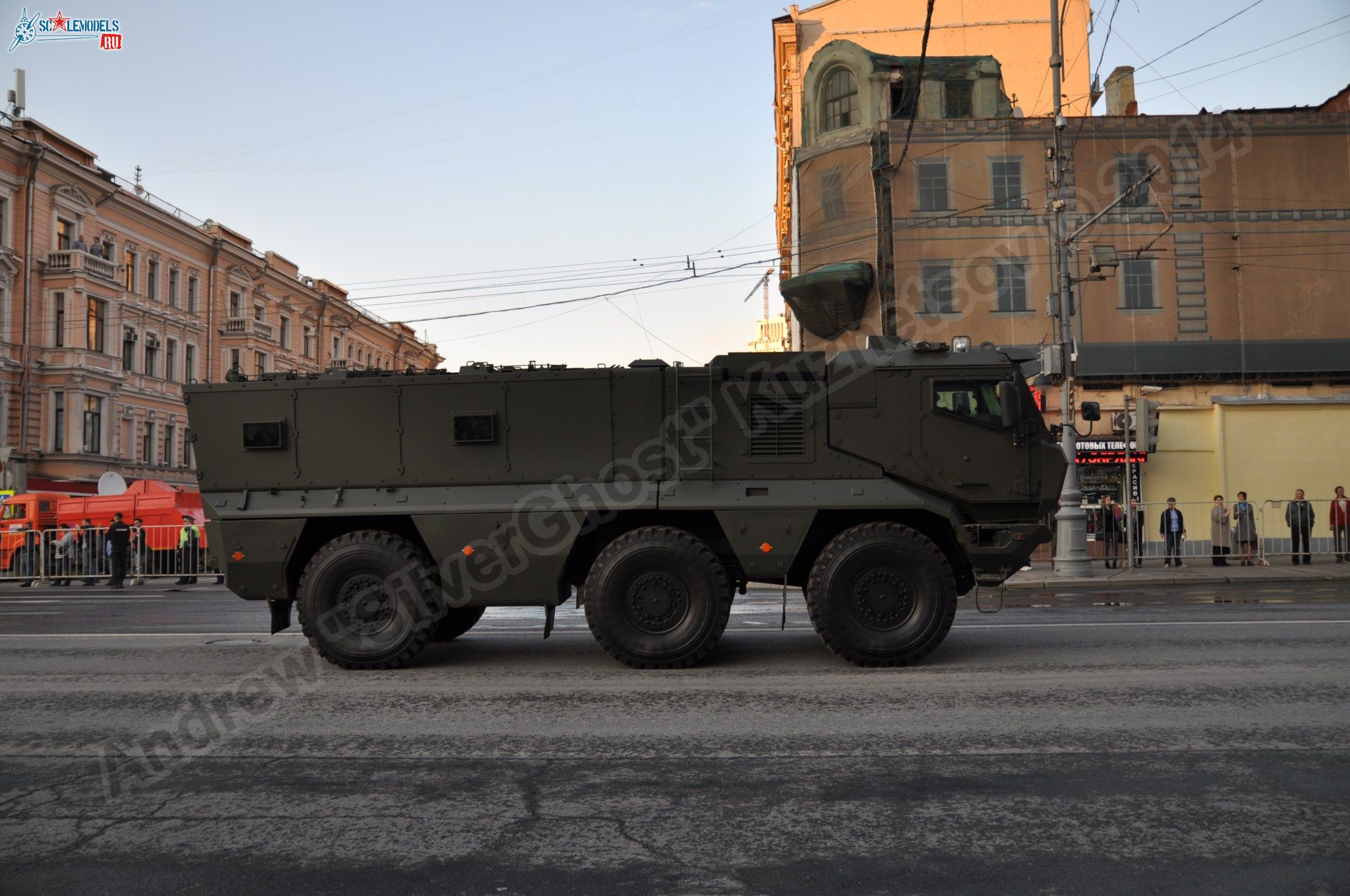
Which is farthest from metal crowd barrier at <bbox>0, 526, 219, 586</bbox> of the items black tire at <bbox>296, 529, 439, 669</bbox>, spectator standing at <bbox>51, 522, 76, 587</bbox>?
black tire at <bbox>296, 529, 439, 669</bbox>

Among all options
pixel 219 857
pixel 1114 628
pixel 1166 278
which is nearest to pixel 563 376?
pixel 219 857

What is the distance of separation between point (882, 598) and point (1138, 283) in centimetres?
Answer: 2489

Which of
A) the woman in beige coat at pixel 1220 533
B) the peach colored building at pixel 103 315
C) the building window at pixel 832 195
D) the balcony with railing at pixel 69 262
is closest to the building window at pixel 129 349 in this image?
the peach colored building at pixel 103 315

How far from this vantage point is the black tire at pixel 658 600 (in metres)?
7.86

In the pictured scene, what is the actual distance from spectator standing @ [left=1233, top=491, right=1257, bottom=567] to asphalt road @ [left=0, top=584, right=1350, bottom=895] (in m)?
14.1

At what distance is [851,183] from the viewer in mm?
30641

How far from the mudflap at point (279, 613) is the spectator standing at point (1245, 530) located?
67.4 feet

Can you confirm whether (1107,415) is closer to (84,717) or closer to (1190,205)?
(1190,205)

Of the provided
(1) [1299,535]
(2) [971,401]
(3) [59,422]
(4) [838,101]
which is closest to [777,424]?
(2) [971,401]

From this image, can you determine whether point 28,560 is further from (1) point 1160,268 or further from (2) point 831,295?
(1) point 1160,268

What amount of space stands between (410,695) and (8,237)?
136 ft

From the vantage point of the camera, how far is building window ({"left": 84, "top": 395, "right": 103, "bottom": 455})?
135 feet

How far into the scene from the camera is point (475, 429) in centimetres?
834

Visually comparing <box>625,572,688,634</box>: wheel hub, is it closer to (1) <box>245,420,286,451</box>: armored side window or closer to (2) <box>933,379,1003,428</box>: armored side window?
(2) <box>933,379,1003,428</box>: armored side window
